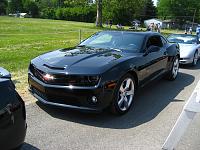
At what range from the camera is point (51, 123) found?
5023mm

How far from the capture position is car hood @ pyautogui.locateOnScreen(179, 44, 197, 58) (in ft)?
36.9

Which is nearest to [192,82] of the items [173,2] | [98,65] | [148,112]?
[148,112]

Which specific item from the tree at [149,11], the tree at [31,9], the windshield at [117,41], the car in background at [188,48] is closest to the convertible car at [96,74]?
the windshield at [117,41]

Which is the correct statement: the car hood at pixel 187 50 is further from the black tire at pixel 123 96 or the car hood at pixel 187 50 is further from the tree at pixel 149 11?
the tree at pixel 149 11

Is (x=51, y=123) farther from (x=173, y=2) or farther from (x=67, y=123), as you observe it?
(x=173, y=2)

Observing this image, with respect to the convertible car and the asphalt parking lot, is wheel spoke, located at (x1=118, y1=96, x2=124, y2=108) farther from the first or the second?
the asphalt parking lot

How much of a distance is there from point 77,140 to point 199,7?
390 ft

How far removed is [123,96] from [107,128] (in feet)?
2.73

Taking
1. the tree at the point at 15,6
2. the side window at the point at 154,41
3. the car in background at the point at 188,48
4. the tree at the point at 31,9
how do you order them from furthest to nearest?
1. the tree at the point at 15,6
2. the tree at the point at 31,9
3. the car in background at the point at 188,48
4. the side window at the point at 154,41

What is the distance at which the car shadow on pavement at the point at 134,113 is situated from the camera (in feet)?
17.1

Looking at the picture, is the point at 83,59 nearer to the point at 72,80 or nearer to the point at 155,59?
the point at 72,80

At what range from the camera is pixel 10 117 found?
3.06 metres

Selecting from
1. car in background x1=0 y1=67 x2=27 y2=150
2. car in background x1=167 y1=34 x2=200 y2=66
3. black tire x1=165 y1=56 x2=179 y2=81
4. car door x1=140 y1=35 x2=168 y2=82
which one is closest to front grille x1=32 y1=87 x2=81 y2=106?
car in background x1=0 y1=67 x2=27 y2=150

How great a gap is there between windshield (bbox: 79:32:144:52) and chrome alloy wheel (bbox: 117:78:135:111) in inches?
39.5
